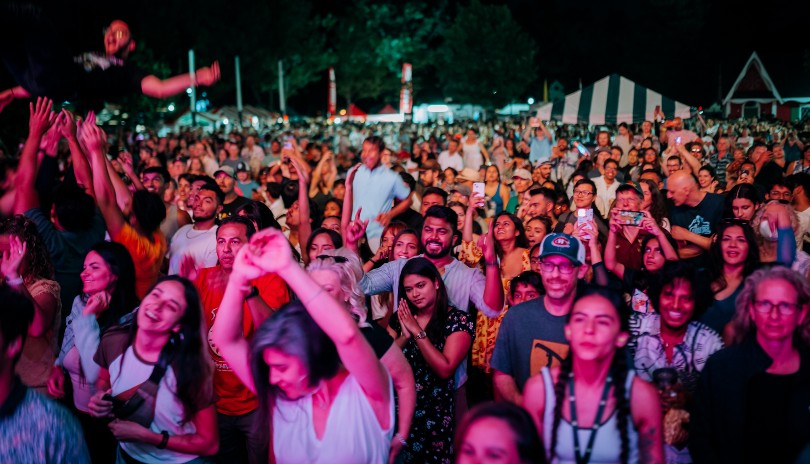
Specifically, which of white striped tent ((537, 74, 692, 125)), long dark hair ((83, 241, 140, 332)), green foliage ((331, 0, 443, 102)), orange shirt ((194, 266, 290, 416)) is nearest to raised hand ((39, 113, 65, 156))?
long dark hair ((83, 241, 140, 332))

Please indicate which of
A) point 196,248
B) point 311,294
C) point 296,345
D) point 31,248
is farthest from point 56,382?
point 311,294

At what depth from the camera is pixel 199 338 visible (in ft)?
11.1

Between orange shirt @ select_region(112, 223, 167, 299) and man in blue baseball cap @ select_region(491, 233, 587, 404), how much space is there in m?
2.62

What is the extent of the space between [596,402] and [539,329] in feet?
3.28

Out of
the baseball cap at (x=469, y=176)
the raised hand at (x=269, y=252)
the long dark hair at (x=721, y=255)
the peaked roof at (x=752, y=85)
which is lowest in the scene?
the long dark hair at (x=721, y=255)

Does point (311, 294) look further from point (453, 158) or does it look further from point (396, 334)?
point (453, 158)

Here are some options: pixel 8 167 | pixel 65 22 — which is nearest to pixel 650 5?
pixel 65 22

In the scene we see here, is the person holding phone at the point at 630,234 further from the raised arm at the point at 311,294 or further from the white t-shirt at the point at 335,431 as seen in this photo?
the raised arm at the point at 311,294

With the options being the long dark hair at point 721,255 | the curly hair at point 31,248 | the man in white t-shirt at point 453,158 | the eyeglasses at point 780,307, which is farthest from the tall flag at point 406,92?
the eyeglasses at point 780,307

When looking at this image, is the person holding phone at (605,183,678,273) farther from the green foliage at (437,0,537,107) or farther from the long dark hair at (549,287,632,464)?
the green foliage at (437,0,537,107)

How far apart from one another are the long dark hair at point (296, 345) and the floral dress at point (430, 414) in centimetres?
135

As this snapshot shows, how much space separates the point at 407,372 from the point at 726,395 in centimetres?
138

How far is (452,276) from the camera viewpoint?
5.14 m

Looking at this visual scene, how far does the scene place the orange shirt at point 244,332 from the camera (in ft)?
14.0
